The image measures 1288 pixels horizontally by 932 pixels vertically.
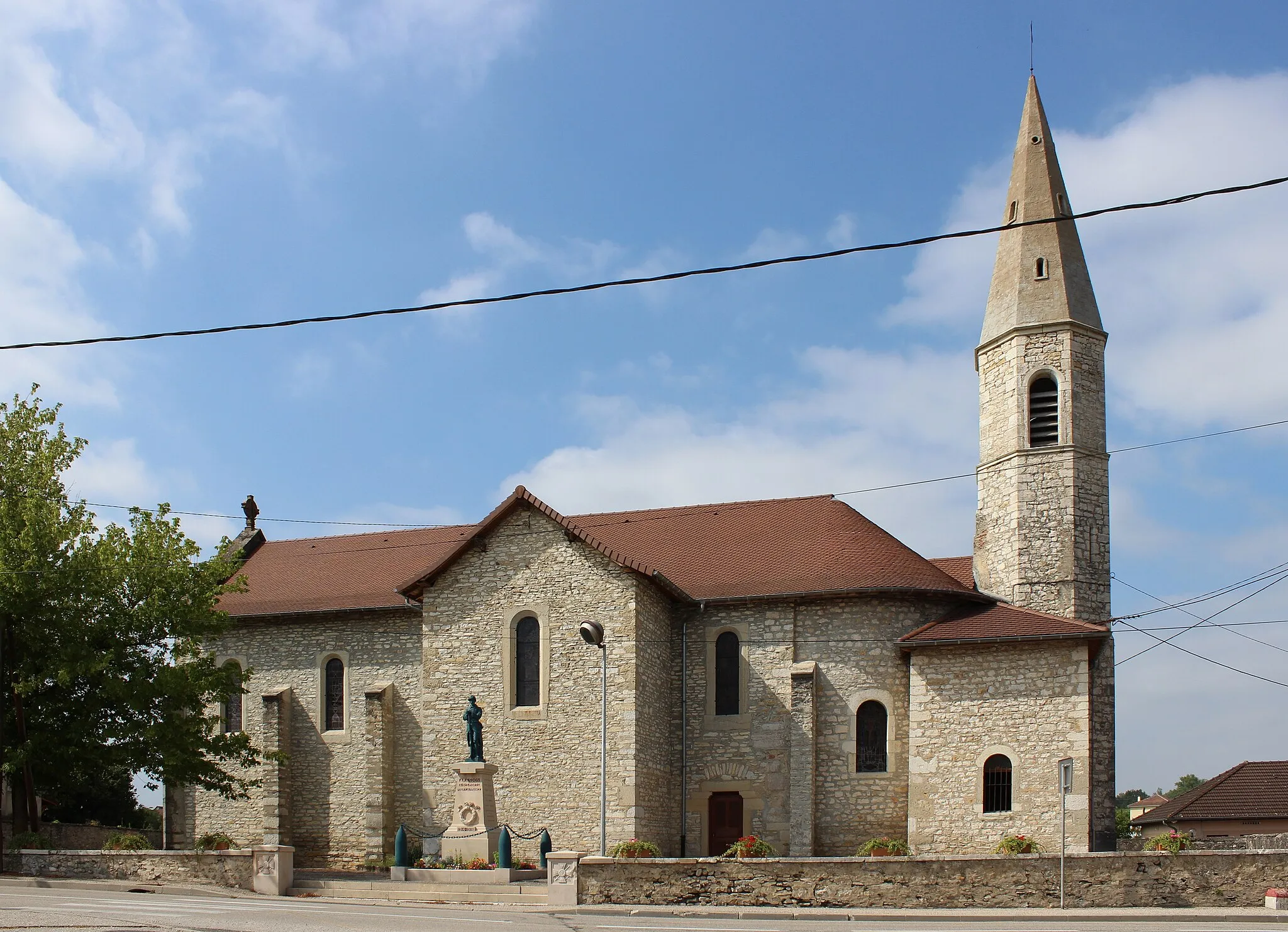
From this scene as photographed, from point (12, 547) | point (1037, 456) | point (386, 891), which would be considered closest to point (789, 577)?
point (1037, 456)

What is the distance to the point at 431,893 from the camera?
23.0 metres

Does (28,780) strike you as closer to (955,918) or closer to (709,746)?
(709,746)

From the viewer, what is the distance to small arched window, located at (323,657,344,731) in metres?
32.1

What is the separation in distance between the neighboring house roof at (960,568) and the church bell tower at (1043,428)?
0.57 metres

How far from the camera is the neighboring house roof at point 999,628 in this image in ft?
84.1

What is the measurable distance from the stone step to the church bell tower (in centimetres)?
1250

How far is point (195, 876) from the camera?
23.8 metres

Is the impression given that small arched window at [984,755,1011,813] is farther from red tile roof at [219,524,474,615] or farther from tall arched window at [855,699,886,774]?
red tile roof at [219,524,474,615]

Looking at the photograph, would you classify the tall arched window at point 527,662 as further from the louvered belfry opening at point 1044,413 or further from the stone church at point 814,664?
the louvered belfry opening at point 1044,413

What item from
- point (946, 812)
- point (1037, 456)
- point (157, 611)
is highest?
point (1037, 456)

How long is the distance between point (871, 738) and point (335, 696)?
13.4 metres

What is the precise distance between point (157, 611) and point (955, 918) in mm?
17675

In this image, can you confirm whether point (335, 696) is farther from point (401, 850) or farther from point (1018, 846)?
point (1018, 846)

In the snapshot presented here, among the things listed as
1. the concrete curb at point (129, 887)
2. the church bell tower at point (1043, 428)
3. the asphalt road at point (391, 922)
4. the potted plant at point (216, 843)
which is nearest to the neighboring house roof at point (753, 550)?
the church bell tower at point (1043, 428)
